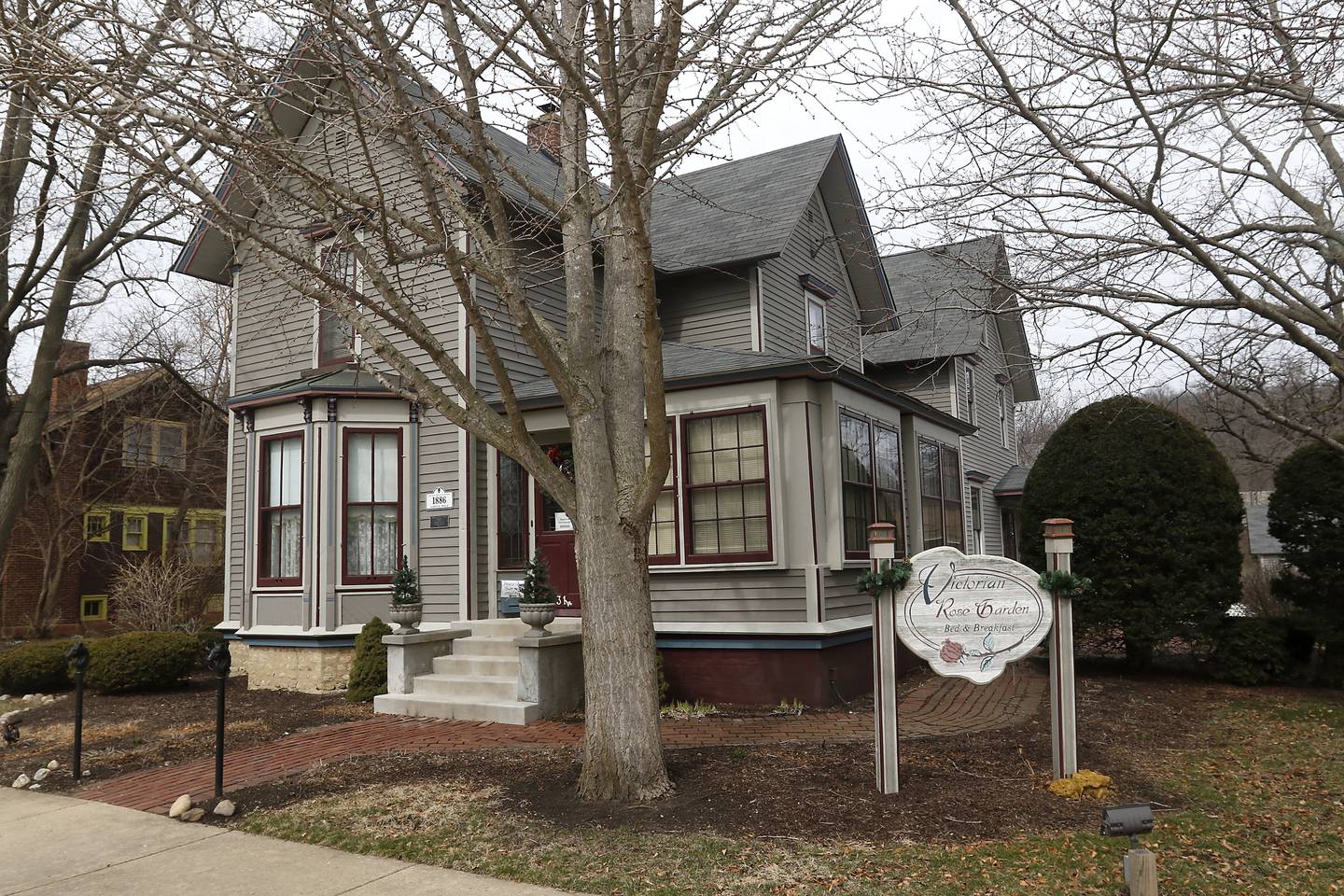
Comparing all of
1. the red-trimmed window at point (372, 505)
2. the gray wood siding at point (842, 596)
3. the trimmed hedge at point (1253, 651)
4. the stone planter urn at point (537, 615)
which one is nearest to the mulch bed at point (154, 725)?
the red-trimmed window at point (372, 505)

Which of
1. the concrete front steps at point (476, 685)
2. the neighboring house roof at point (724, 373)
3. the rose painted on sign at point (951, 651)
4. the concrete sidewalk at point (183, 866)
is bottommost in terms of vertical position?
the concrete sidewalk at point (183, 866)

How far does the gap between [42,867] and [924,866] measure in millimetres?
4990

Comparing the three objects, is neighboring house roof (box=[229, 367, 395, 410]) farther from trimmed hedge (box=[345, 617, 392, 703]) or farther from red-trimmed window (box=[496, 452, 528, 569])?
trimmed hedge (box=[345, 617, 392, 703])

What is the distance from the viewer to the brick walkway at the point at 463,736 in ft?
23.4

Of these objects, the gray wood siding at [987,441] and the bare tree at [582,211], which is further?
the gray wood siding at [987,441]

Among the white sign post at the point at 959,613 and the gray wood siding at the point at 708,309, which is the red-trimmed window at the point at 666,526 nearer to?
the gray wood siding at the point at 708,309

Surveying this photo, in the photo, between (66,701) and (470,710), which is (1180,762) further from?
(66,701)

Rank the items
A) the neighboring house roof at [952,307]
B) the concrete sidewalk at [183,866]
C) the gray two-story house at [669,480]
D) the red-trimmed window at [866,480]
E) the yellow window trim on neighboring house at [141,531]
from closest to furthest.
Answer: the concrete sidewalk at [183,866] < the neighboring house roof at [952,307] < the gray two-story house at [669,480] < the red-trimmed window at [866,480] < the yellow window trim on neighboring house at [141,531]

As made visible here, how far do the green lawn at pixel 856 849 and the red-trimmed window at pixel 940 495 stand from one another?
6702 mm

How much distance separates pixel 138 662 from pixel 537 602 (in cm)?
543

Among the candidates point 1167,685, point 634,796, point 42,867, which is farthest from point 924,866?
A: point 1167,685

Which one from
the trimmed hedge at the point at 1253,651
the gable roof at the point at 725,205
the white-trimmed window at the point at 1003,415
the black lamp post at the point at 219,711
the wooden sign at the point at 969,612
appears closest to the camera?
the wooden sign at the point at 969,612

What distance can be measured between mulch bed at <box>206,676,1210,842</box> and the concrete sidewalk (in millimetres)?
698

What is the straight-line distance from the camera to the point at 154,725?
950 centimetres
